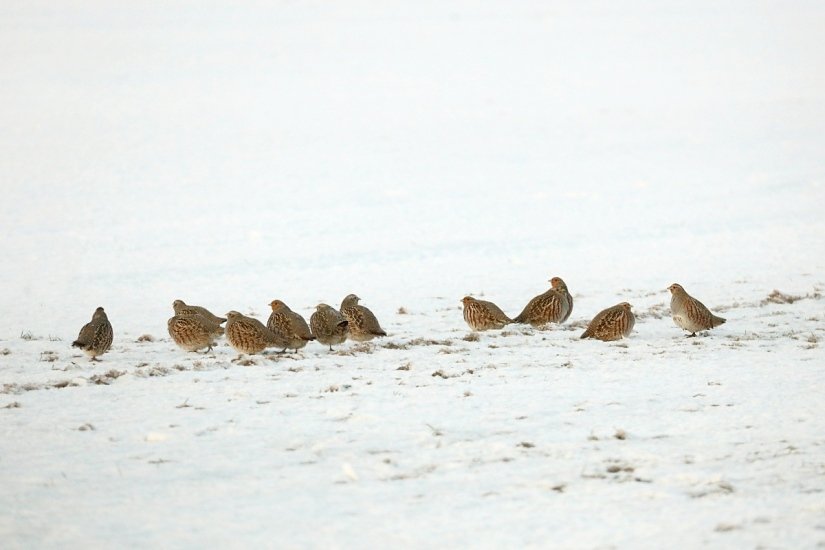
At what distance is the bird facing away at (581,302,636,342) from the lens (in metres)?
12.2

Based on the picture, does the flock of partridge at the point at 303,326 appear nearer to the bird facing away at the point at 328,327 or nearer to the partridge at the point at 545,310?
the bird facing away at the point at 328,327

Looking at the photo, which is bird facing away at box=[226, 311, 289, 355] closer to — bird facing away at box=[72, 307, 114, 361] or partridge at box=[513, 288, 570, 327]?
bird facing away at box=[72, 307, 114, 361]

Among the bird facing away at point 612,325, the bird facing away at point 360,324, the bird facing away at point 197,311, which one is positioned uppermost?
the bird facing away at point 197,311

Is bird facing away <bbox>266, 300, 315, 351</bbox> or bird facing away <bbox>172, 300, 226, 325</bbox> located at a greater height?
bird facing away <bbox>172, 300, 226, 325</bbox>

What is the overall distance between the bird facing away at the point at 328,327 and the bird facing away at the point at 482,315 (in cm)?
219

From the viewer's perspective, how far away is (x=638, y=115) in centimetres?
5741

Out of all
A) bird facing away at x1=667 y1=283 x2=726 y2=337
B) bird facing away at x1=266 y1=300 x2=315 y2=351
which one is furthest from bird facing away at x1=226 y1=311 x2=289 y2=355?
bird facing away at x1=667 y1=283 x2=726 y2=337

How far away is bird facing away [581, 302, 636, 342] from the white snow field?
1.17 ft

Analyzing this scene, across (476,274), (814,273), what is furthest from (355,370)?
(814,273)

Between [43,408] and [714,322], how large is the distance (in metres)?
8.54

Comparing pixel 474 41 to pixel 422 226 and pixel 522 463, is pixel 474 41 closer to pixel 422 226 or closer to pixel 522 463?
pixel 422 226

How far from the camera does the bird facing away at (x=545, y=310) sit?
13.7 m

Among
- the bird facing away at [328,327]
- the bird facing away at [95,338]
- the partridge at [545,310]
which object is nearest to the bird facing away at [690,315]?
the partridge at [545,310]

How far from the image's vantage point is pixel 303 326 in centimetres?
1165
